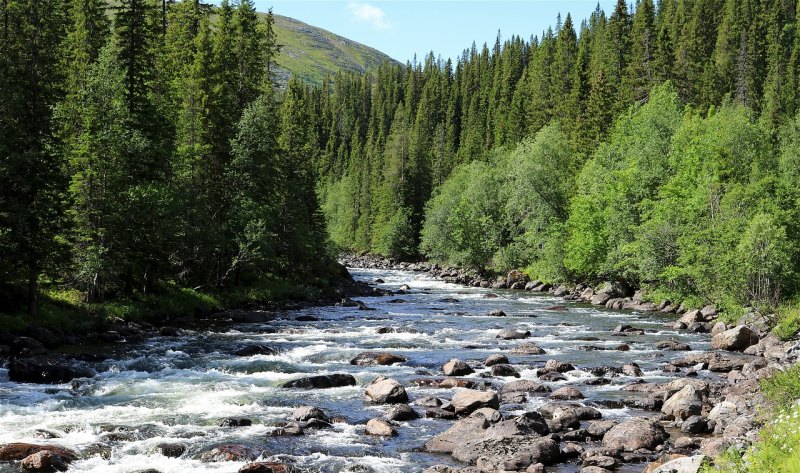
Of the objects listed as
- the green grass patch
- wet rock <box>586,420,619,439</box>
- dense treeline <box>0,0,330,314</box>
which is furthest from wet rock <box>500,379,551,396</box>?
dense treeline <box>0,0,330,314</box>

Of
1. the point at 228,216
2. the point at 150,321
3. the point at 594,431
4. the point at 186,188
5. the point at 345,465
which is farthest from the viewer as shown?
the point at 228,216

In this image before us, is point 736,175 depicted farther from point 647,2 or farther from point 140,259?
point 647,2

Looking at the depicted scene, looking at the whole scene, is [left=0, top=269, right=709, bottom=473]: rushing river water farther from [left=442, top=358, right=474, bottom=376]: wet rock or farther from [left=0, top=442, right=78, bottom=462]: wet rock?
[left=442, top=358, right=474, bottom=376]: wet rock

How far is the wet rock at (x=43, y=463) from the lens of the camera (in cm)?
1465

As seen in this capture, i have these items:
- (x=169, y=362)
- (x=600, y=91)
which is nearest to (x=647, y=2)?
(x=600, y=91)

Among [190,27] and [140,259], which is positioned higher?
[190,27]

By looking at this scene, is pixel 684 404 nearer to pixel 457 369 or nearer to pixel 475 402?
pixel 475 402

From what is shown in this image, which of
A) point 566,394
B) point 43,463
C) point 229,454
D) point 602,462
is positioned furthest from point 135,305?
point 602,462

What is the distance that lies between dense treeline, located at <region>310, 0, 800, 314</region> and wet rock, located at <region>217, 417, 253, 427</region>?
86.3 feet

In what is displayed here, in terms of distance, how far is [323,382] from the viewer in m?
23.4

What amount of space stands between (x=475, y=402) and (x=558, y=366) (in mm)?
6930

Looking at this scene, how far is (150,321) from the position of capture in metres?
35.3

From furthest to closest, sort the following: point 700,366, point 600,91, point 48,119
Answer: point 600,91 → point 48,119 → point 700,366

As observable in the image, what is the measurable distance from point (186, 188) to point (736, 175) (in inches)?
1443
